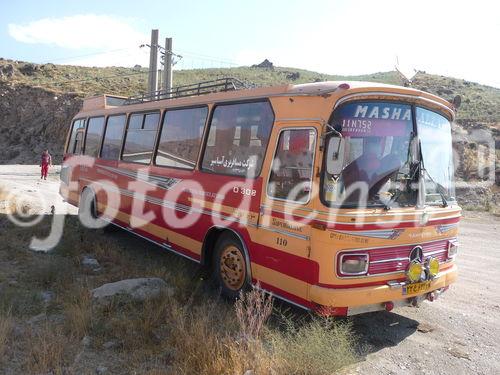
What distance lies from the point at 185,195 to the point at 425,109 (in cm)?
373

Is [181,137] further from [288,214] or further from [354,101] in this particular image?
[354,101]

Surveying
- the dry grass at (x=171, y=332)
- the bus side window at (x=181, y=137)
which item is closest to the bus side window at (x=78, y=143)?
the bus side window at (x=181, y=137)

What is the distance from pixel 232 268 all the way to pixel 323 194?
2.04 metres

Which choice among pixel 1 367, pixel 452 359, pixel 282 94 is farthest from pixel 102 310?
pixel 452 359

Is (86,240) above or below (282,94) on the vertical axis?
below

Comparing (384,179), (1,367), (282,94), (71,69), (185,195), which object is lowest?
(1,367)

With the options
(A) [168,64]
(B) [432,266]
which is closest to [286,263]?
(B) [432,266]

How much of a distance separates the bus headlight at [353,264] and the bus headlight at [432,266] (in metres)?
1.00

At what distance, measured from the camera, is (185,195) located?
7.31 meters

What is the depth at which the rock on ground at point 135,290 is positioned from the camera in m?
5.78

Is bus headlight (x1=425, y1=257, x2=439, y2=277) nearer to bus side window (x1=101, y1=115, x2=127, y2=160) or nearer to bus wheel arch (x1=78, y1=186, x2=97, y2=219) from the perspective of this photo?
bus side window (x1=101, y1=115, x2=127, y2=160)

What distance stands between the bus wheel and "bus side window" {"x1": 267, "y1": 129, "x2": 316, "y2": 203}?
1.13 m

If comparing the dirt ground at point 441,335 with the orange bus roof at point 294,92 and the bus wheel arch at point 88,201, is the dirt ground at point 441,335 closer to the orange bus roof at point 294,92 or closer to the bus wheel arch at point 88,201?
the orange bus roof at point 294,92

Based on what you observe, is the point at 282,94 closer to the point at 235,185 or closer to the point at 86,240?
the point at 235,185
